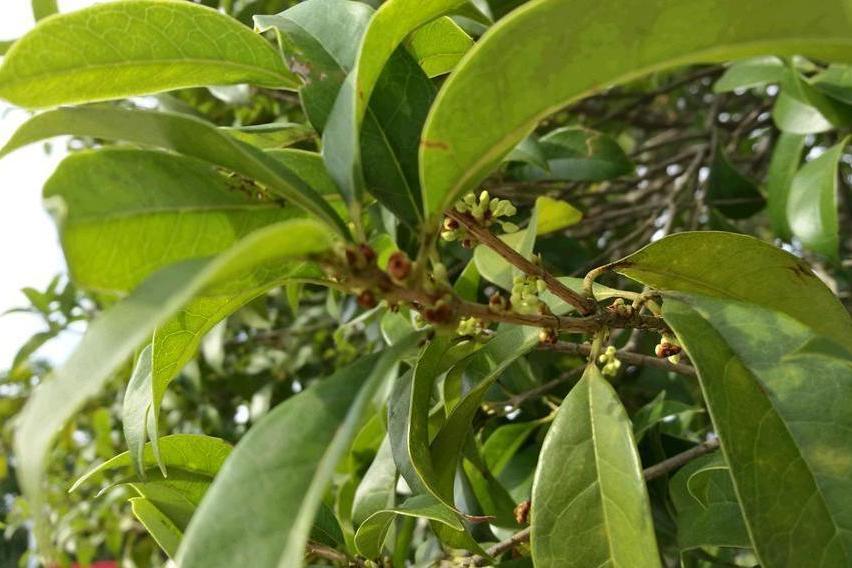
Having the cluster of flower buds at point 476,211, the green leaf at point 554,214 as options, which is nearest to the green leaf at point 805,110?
the green leaf at point 554,214

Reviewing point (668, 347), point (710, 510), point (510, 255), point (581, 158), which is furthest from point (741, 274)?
point (581, 158)

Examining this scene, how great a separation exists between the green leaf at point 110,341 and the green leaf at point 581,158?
112 centimetres

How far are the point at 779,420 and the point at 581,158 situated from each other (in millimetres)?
944

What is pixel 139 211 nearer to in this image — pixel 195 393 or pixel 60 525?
pixel 195 393

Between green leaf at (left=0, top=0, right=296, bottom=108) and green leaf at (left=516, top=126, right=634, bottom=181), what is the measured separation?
838mm

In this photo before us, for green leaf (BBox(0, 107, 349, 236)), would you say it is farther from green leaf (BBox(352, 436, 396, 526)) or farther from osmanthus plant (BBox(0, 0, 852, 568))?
green leaf (BBox(352, 436, 396, 526))

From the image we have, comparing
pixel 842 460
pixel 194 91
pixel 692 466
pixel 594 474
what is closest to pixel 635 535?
pixel 594 474

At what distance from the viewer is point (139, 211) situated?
25.2 inches

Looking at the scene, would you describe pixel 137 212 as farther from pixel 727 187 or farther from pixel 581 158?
pixel 727 187

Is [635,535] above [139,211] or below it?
below

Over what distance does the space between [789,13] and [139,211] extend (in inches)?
18.7

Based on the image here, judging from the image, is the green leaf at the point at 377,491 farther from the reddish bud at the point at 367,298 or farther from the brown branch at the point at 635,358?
the reddish bud at the point at 367,298

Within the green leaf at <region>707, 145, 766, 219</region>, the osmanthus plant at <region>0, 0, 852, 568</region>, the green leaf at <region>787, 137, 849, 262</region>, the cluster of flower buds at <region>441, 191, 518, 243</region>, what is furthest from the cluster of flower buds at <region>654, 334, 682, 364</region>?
the green leaf at <region>707, 145, 766, 219</region>

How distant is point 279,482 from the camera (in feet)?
1.80
